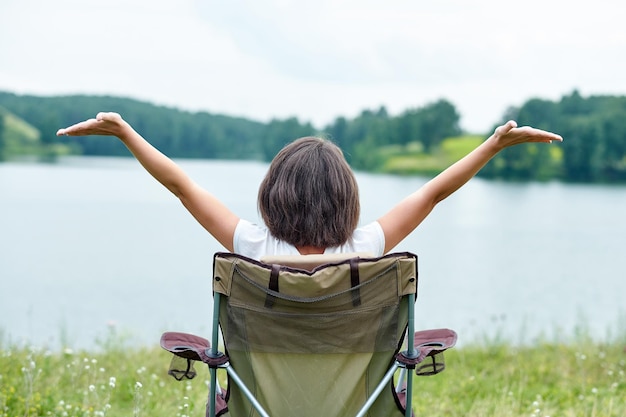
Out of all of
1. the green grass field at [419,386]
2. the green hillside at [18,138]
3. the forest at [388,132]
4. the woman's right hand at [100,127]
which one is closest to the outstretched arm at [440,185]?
the woman's right hand at [100,127]

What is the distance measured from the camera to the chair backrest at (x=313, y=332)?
223cm

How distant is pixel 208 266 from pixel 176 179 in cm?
1319

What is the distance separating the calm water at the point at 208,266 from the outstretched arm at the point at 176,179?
Result: 2.64 metres

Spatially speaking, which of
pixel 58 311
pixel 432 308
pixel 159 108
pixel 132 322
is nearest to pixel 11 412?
pixel 132 322

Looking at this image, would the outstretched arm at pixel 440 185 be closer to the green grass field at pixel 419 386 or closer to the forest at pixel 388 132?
the green grass field at pixel 419 386

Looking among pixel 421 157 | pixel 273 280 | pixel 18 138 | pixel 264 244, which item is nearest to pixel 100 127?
pixel 264 244

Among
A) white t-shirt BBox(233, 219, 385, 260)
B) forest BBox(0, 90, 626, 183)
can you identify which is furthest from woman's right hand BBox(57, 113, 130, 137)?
forest BBox(0, 90, 626, 183)

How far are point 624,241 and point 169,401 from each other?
20.0m

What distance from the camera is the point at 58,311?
10.3 meters

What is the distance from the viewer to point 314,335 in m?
2.30

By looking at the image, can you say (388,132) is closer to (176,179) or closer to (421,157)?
(421,157)

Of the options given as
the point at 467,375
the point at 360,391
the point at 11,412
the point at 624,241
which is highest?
the point at 360,391

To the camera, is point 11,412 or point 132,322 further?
point 132,322

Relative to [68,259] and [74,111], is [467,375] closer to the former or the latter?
[68,259]
